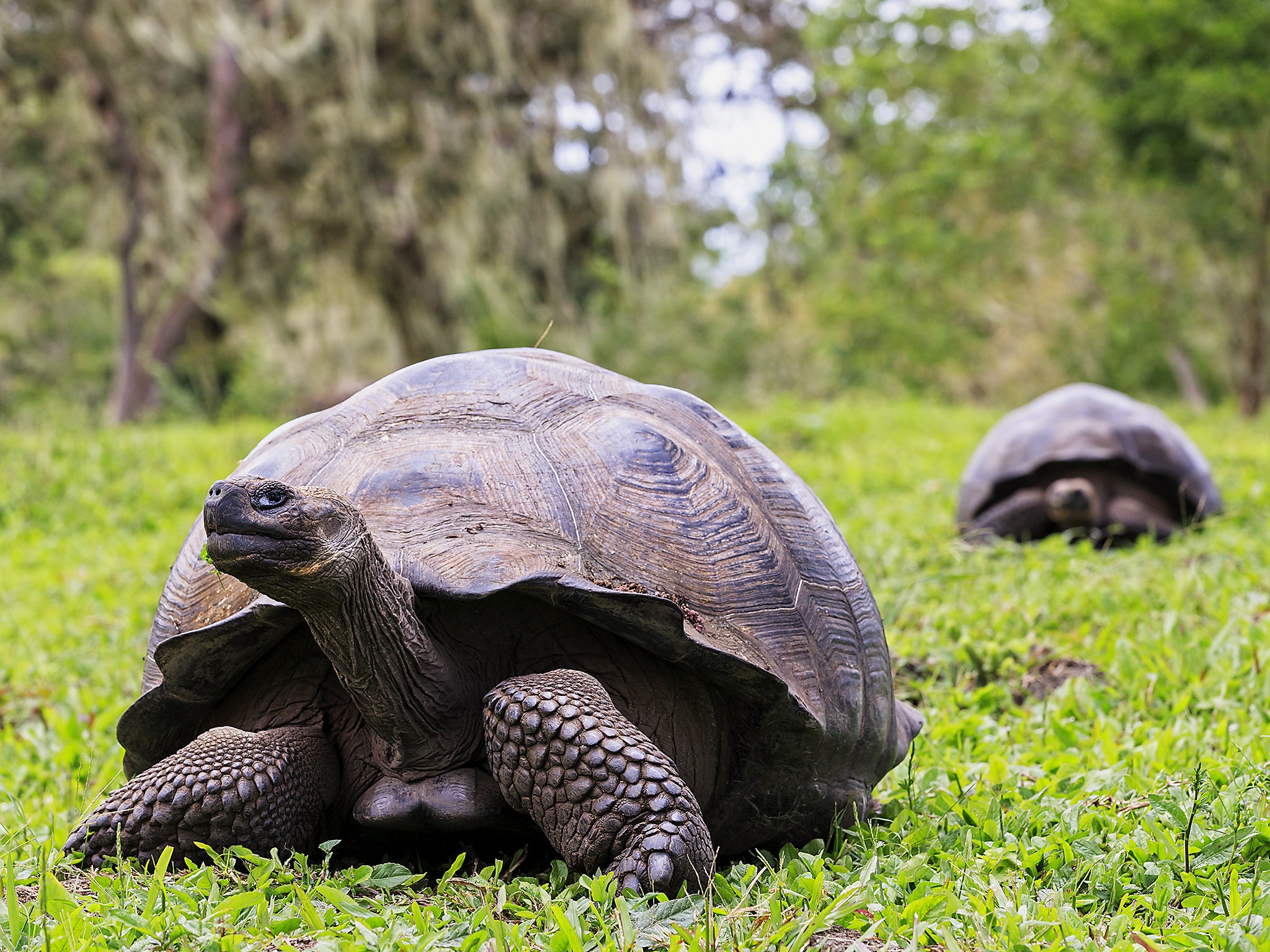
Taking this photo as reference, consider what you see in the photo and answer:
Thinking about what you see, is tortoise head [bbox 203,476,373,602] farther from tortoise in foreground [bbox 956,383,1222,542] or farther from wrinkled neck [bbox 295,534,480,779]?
tortoise in foreground [bbox 956,383,1222,542]

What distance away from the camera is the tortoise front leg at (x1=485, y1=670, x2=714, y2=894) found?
1.65 m

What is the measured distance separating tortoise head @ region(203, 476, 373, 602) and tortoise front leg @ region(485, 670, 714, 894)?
322 millimetres

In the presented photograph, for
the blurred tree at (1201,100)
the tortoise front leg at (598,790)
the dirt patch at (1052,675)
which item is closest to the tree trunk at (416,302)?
the blurred tree at (1201,100)

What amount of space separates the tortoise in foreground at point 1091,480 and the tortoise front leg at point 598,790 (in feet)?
12.1

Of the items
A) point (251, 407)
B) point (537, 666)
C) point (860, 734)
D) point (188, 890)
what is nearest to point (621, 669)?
point (537, 666)

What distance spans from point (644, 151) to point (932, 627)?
406 inches

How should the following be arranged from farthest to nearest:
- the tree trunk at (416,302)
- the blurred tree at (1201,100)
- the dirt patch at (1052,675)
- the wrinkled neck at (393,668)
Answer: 1. the tree trunk at (416,302)
2. the blurred tree at (1201,100)
3. the dirt patch at (1052,675)
4. the wrinkled neck at (393,668)

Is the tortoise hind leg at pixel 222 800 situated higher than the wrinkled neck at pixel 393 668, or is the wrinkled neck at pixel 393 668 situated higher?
the wrinkled neck at pixel 393 668

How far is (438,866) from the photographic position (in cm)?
195

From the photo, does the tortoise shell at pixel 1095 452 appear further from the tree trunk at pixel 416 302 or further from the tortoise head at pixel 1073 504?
the tree trunk at pixel 416 302

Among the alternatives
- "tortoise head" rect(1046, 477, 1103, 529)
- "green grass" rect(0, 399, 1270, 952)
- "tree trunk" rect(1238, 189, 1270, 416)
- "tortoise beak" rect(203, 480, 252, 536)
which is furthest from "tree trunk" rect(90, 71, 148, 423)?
"tree trunk" rect(1238, 189, 1270, 416)

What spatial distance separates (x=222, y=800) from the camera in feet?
5.89

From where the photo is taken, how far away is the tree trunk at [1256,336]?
40.3ft

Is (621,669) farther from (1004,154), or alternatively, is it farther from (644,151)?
(1004,154)
